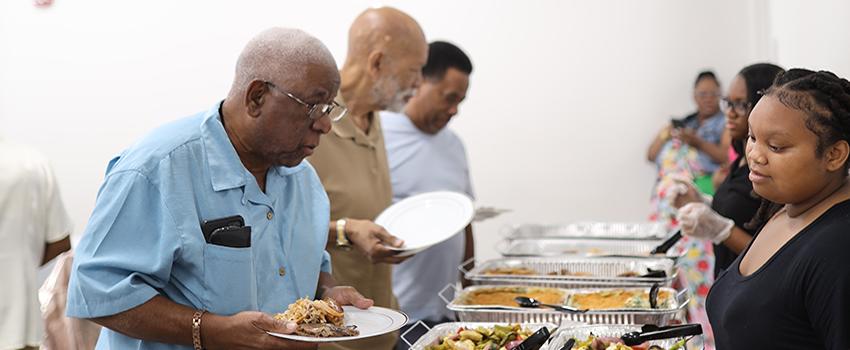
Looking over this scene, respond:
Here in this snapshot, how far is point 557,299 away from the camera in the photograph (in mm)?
2332

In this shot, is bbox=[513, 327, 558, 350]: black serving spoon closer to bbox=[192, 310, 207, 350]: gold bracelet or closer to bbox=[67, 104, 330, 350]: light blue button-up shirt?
bbox=[67, 104, 330, 350]: light blue button-up shirt

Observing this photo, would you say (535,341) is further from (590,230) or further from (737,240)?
(590,230)

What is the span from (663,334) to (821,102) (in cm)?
62

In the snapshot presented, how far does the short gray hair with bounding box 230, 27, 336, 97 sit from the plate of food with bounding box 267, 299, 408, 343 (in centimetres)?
42

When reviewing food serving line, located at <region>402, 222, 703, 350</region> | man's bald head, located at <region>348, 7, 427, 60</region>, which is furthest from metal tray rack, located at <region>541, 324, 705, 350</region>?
man's bald head, located at <region>348, 7, 427, 60</region>

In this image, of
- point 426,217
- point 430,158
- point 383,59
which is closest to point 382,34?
point 383,59

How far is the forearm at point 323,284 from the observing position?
186 centimetres

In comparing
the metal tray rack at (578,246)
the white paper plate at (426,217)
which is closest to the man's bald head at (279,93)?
the white paper plate at (426,217)

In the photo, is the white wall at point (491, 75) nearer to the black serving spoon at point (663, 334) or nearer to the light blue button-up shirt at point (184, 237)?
the black serving spoon at point (663, 334)

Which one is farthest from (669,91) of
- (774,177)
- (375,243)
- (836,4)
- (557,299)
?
(774,177)

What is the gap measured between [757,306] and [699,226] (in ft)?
2.88

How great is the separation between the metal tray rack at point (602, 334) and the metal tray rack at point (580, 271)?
572 mm

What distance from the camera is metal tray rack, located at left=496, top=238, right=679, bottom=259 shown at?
3240 millimetres

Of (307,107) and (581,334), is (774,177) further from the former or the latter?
(307,107)
